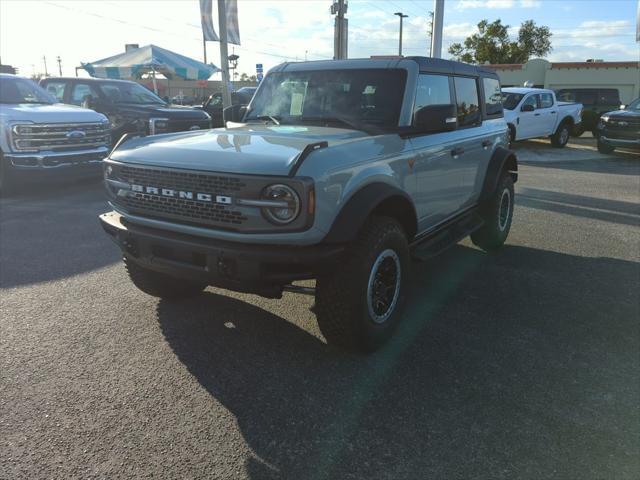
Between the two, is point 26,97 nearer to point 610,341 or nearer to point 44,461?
point 44,461

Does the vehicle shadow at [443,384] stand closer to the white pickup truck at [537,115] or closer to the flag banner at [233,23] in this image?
the white pickup truck at [537,115]

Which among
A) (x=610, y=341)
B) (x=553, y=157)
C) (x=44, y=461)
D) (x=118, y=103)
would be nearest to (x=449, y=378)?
(x=610, y=341)

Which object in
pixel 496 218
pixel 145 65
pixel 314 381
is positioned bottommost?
pixel 314 381

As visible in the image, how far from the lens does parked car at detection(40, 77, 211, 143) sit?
11.1 m

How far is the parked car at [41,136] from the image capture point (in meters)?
8.41

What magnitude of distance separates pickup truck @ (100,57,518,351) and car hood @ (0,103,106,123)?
5566 millimetres

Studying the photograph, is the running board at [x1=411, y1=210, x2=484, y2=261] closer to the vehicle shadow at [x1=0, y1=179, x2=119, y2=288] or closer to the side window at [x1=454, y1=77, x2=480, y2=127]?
the side window at [x1=454, y1=77, x2=480, y2=127]

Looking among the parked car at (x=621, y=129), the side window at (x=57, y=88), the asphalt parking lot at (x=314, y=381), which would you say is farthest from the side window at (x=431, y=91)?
the parked car at (x=621, y=129)

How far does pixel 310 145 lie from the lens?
292cm

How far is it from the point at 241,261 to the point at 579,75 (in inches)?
1620

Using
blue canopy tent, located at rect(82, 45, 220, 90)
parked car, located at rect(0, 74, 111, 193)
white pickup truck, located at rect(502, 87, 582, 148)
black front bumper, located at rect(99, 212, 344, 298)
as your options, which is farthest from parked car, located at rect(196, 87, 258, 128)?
black front bumper, located at rect(99, 212, 344, 298)

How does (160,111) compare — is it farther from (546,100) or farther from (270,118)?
(546,100)

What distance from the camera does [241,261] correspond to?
9.20 ft

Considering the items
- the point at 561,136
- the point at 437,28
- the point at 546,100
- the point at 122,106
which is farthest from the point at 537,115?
the point at 122,106
